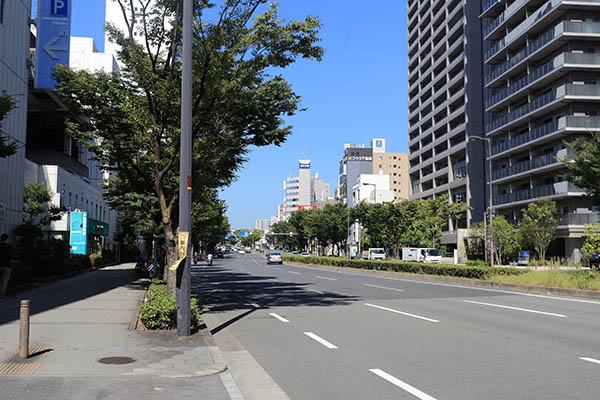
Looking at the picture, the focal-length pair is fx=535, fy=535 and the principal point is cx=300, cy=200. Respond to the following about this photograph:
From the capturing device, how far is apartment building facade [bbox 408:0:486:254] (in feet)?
226

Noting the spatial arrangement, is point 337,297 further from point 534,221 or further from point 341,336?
point 534,221

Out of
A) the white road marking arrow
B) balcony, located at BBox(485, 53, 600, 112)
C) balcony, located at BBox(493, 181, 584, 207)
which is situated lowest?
balcony, located at BBox(493, 181, 584, 207)

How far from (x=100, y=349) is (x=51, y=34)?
91.3ft

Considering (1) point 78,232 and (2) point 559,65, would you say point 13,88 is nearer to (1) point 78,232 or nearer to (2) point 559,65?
(1) point 78,232

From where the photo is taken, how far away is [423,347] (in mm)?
8797

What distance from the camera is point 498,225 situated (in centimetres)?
5091

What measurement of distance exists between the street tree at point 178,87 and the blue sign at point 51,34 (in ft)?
59.6

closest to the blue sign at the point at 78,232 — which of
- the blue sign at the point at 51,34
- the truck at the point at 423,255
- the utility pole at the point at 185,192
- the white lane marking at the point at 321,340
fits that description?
the blue sign at the point at 51,34

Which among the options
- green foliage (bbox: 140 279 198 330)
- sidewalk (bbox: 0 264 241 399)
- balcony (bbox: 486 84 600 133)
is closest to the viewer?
sidewalk (bbox: 0 264 241 399)

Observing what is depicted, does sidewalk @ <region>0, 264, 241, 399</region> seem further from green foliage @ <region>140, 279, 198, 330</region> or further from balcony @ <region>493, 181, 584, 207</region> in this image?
balcony @ <region>493, 181, 584, 207</region>

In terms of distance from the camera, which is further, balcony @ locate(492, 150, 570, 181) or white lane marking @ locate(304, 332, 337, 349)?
balcony @ locate(492, 150, 570, 181)

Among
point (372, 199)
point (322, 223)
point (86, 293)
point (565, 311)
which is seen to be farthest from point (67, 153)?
point (372, 199)

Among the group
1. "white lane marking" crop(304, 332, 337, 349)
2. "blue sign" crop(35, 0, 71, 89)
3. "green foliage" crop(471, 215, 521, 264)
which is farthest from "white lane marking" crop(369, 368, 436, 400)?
"green foliage" crop(471, 215, 521, 264)

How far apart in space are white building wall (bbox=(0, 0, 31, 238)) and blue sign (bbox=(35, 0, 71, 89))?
148cm
